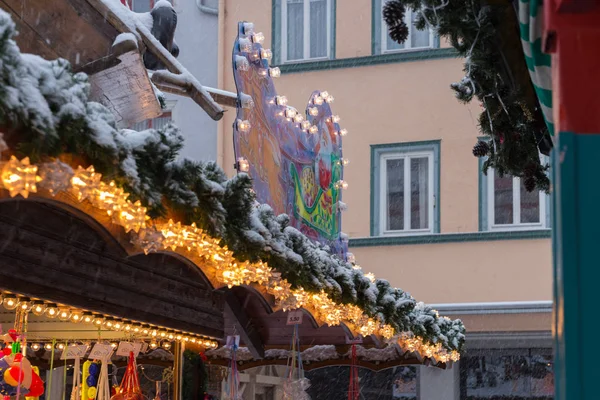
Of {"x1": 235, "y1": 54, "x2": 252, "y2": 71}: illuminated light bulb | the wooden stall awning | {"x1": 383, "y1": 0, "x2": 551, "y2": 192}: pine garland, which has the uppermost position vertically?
{"x1": 235, "y1": 54, "x2": 252, "y2": 71}: illuminated light bulb

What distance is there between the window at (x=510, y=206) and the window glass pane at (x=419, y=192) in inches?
38.4

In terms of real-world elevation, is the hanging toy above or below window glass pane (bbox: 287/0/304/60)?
below

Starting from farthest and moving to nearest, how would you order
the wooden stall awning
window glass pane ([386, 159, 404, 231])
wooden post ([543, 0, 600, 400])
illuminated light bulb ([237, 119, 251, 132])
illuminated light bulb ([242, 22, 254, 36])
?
1. window glass pane ([386, 159, 404, 231])
2. illuminated light bulb ([242, 22, 254, 36])
3. illuminated light bulb ([237, 119, 251, 132])
4. the wooden stall awning
5. wooden post ([543, 0, 600, 400])

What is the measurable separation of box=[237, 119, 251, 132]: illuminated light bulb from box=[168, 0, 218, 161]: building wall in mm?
9267

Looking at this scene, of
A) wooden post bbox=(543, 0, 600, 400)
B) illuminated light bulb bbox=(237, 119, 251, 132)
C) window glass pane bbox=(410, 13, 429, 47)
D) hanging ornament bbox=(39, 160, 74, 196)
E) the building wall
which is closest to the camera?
wooden post bbox=(543, 0, 600, 400)

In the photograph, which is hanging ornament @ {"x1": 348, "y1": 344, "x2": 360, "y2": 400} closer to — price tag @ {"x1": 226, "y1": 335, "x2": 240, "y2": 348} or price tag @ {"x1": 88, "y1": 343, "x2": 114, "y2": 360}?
price tag @ {"x1": 226, "y1": 335, "x2": 240, "y2": 348}

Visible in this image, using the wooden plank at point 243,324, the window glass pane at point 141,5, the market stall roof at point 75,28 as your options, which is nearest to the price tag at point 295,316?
the wooden plank at point 243,324

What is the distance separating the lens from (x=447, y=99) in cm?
1669

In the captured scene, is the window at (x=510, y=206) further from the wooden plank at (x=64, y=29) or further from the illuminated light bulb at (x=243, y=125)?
the wooden plank at (x=64, y=29)

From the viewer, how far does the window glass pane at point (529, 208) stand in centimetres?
1591

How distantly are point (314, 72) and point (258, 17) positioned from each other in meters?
1.50

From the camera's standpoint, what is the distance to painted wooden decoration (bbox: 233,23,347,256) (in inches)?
364

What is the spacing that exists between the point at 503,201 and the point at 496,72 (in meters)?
11.3

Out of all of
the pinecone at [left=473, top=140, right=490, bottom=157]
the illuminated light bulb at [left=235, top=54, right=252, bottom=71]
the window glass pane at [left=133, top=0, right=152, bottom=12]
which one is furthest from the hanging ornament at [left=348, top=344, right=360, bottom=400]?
the window glass pane at [left=133, top=0, right=152, bottom=12]
